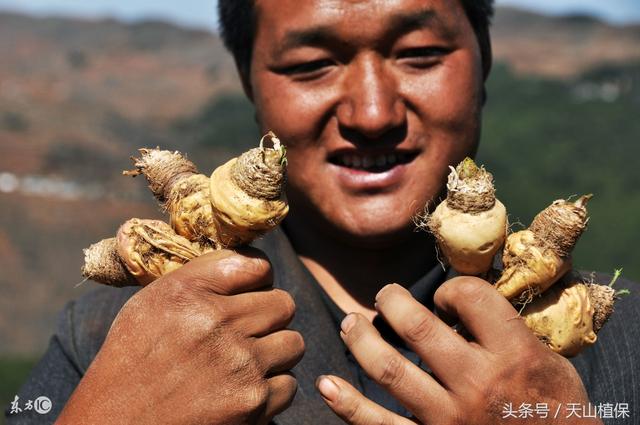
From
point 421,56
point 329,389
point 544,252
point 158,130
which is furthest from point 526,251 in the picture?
point 158,130

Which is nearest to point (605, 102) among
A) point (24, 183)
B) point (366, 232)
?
point (24, 183)

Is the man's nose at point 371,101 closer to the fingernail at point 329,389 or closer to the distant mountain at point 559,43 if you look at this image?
the fingernail at point 329,389

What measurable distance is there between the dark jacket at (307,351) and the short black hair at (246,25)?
1.97 feet

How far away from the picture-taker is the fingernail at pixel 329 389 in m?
1.78

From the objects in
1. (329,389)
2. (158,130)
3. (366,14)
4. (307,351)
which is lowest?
(158,130)

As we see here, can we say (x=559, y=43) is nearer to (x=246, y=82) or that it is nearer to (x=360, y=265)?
(x=246, y=82)

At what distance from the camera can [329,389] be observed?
1785 mm

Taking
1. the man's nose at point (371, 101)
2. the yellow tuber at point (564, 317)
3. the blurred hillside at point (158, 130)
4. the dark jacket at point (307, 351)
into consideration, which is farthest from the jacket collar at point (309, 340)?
the blurred hillside at point (158, 130)

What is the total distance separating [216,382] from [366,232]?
695 millimetres

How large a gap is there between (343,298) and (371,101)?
70cm

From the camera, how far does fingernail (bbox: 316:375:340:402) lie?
178 cm

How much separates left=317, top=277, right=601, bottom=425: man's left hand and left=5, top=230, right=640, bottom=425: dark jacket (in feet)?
1.69

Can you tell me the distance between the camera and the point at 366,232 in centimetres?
228

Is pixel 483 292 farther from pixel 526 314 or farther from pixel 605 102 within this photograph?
pixel 605 102
